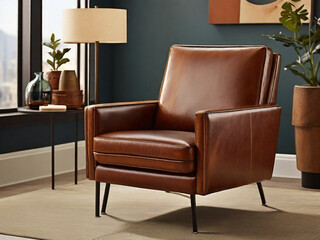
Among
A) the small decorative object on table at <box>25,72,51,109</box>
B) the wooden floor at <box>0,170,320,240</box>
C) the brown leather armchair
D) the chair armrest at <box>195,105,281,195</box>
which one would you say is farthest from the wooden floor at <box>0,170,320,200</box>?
the chair armrest at <box>195,105,281,195</box>

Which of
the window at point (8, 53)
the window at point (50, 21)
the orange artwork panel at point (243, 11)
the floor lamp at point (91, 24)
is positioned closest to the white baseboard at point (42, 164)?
the window at point (8, 53)

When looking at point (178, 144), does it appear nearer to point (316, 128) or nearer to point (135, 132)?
point (135, 132)

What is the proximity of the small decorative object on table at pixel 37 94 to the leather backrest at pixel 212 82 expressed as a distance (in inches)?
31.3

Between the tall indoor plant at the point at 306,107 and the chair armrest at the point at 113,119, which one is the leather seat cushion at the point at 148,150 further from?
the tall indoor plant at the point at 306,107

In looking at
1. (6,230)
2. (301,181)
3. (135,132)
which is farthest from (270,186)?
(6,230)

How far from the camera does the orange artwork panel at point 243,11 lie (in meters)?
4.66

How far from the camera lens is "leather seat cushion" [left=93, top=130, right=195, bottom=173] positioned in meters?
2.99

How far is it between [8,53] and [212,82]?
4.99ft

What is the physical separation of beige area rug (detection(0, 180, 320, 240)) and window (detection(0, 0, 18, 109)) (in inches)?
28.2

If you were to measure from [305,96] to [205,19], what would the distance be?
114 centimetres

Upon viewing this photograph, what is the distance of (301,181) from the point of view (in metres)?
4.44

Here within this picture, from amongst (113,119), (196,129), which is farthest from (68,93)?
(196,129)

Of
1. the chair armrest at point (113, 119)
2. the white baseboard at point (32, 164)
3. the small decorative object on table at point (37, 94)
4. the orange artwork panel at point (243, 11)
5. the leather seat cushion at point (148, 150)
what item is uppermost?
the orange artwork panel at point (243, 11)

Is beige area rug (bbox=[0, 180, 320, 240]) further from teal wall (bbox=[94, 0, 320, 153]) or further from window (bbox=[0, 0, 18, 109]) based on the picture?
teal wall (bbox=[94, 0, 320, 153])
